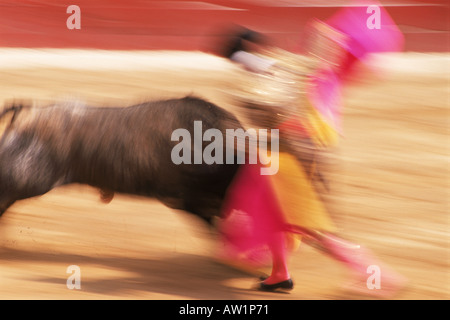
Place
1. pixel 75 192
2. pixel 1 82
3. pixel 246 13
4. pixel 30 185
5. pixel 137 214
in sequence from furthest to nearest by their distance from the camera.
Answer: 1. pixel 246 13
2. pixel 1 82
3. pixel 75 192
4. pixel 137 214
5. pixel 30 185

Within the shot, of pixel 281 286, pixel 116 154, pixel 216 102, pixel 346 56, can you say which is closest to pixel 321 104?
pixel 346 56

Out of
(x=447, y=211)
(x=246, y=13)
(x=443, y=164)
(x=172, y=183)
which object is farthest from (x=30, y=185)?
(x=246, y=13)

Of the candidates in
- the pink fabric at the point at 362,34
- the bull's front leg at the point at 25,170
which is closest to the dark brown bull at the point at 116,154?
the bull's front leg at the point at 25,170

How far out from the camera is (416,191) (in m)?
4.96

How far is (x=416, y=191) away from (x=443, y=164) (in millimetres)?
538

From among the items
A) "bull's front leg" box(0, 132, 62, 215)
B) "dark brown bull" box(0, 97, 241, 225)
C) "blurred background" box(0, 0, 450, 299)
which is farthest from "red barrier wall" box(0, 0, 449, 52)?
"bull's front leg" box(0, 132, 62, 215)

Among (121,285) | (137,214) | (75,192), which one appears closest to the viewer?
(121,285)

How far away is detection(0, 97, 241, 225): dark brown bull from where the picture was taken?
11.9 ft

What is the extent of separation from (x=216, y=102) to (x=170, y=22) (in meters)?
2.02

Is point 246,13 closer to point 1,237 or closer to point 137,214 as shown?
point 137,214

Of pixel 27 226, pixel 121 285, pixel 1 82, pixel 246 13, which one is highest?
pixel 246 13

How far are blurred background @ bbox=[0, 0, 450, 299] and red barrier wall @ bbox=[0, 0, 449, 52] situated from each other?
14mm

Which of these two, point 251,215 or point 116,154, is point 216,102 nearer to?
point 116,154

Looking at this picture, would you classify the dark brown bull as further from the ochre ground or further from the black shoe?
the black shoe
